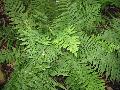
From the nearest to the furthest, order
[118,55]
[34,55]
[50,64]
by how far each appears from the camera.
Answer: [34,55] < [50,64] < [118,55]

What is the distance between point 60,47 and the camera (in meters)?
2.37

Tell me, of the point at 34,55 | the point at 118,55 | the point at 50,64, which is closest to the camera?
the point at 34,55

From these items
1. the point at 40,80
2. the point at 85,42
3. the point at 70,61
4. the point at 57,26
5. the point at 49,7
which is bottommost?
the point at 40,80

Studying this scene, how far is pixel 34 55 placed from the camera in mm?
2418

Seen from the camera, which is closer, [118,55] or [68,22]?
[68,22]

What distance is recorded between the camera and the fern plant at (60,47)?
8.01ft

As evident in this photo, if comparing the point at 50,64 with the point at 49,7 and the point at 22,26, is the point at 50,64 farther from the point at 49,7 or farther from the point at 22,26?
the point at 49,7

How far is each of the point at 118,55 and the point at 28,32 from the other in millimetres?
1154

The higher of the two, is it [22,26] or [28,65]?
[22,26]

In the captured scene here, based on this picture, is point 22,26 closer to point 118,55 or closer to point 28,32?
point 28,32

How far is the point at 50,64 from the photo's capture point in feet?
8.46

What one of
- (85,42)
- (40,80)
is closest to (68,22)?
(85,42)

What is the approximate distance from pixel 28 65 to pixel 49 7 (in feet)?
2.57

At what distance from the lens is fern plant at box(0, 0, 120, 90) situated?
8.01 feet
